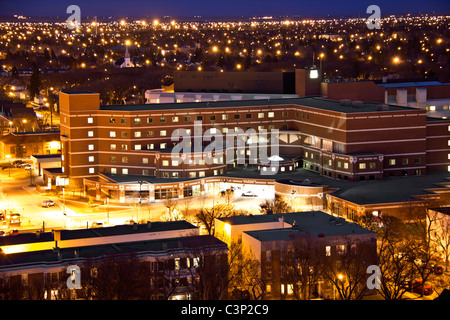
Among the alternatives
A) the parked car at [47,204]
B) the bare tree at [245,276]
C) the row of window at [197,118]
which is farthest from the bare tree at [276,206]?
the bare tree at [245,276]

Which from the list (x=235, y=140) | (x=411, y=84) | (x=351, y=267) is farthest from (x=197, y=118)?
(x=351, y=267)

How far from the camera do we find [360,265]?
28.9 meters

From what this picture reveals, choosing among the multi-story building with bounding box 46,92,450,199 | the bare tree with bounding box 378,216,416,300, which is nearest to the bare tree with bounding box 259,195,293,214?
the multi-story building with bounding box 46,92,450,199

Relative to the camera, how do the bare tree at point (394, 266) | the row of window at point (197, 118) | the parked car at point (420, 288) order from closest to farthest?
the bare tree at point (394, 266) < the parked car at point (420, 288) < the row of window at point (197, 118)

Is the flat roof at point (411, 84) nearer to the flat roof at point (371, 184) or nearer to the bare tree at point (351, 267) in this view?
the flat roof at point (371, 184)

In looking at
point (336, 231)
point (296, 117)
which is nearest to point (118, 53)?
point (296, 117)

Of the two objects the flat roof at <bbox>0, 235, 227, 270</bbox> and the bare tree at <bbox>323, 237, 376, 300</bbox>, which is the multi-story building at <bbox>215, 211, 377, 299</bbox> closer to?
the bare tree at <bbox>323, 237, 376, 300</bbox>

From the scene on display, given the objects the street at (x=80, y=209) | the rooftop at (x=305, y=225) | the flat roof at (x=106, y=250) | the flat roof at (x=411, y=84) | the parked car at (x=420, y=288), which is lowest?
the parked car at (x=420, y=288)

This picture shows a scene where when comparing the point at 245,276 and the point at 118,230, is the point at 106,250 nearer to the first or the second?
the point at 118,230

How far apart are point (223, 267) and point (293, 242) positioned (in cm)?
335

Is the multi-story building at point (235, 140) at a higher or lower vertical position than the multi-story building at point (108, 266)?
higher

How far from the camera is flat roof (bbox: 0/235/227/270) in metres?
27.0

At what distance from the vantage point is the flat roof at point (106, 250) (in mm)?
27047

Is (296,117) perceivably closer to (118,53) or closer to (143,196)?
(143,196)
